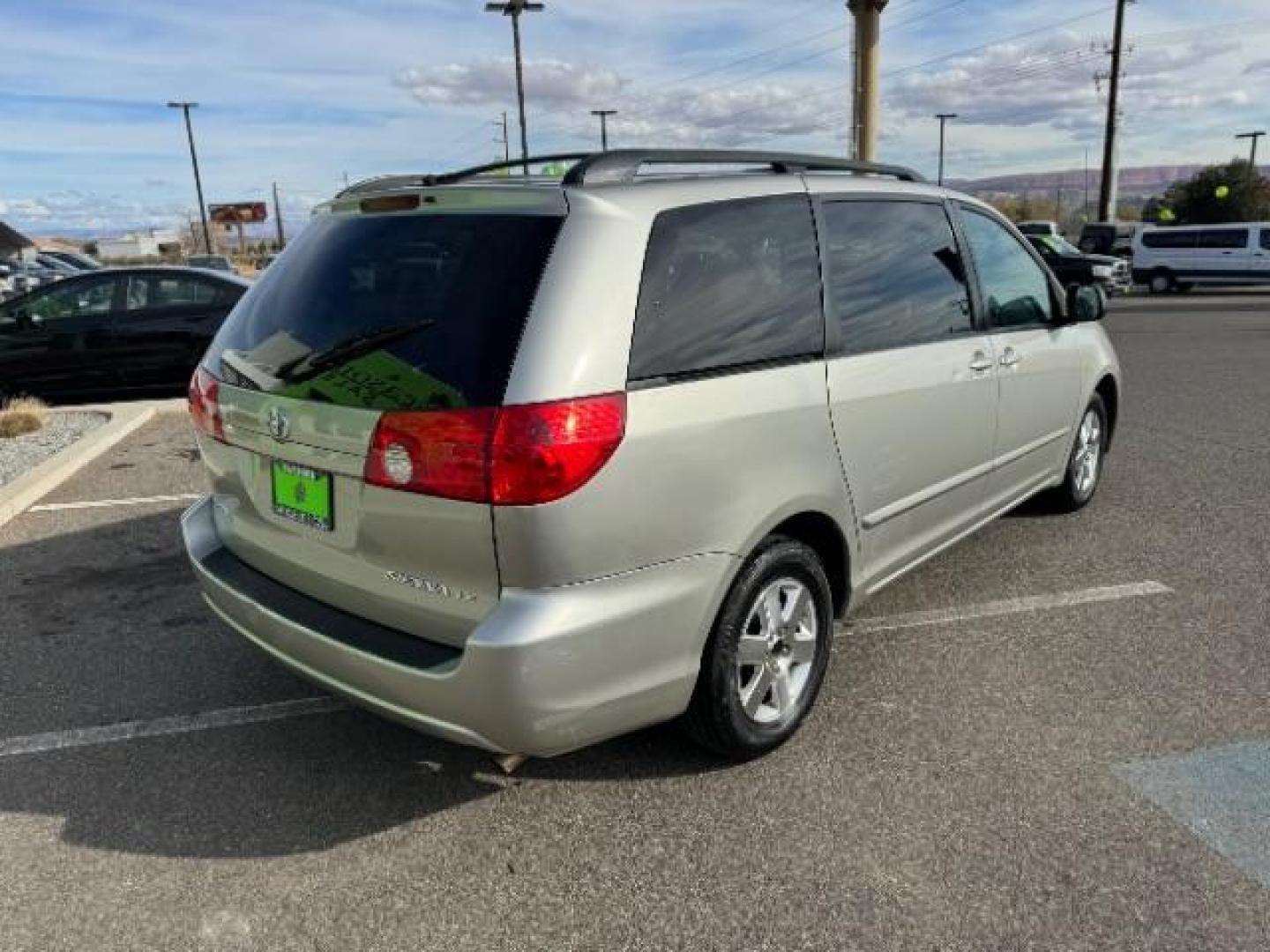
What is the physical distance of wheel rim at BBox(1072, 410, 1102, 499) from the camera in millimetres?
5352

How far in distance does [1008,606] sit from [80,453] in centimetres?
621

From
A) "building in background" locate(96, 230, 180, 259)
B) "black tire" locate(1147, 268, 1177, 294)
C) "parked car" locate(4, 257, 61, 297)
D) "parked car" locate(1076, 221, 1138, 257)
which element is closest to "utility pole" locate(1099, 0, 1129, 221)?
"parked car" locate(1076, 221, 1138, 257)

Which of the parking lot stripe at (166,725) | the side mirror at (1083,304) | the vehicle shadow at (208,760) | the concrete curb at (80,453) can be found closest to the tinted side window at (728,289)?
A: the vehicle shadow at (208,760)

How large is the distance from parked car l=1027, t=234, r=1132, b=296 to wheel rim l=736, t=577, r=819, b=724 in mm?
22969

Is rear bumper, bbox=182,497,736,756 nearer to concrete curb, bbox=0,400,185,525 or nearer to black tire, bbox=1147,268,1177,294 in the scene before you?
concrete curb, bbox=0,400,185,525

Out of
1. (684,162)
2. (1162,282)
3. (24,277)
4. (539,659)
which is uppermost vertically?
(684,162)

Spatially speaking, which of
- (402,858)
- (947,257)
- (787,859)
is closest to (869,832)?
(787,859)

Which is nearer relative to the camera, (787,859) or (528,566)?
(528,566)

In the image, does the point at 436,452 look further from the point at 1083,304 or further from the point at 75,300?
the point at 75,300

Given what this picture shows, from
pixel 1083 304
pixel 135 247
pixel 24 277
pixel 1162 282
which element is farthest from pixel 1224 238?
pixel 135 247

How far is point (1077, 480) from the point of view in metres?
5.40

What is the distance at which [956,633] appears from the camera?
3.94 meters

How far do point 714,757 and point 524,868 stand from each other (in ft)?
2.36

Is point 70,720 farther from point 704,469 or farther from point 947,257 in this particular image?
point 947,257
